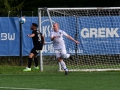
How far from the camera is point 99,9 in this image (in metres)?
25.9

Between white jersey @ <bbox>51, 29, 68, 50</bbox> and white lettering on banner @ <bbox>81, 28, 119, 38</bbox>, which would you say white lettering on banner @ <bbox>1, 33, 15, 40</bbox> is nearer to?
white lettering on banner @ <bbox>81, 28, 119, 38</bbox>

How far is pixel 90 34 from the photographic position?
2711 cm

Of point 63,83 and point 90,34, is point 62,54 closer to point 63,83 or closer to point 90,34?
point 90,34

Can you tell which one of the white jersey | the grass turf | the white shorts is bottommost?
the grass turf

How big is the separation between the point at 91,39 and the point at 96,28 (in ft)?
1.82

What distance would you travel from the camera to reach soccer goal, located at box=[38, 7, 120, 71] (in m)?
26.5

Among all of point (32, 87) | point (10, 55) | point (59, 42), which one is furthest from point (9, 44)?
point (32, 87)

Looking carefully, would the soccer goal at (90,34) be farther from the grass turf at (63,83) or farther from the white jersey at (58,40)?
the grass turf at (63,83)

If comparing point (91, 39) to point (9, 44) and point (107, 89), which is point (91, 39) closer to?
point (9, 44)

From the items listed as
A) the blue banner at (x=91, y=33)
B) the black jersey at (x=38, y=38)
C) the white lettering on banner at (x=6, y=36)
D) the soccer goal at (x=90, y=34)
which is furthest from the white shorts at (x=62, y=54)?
the white lettering on banner at (x=6, y=36)

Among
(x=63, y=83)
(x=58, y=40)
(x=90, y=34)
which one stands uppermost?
(x=90, y=34)

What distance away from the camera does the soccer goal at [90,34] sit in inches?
1042

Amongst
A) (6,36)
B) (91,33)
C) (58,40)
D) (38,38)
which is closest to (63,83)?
(58,40)

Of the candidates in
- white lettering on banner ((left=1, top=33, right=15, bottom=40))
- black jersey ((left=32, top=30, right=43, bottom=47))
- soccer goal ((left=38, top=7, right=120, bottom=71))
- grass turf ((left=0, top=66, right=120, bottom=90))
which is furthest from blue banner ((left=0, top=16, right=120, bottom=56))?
grass turf ((left=0, top=66, right=120, bottom=90))
